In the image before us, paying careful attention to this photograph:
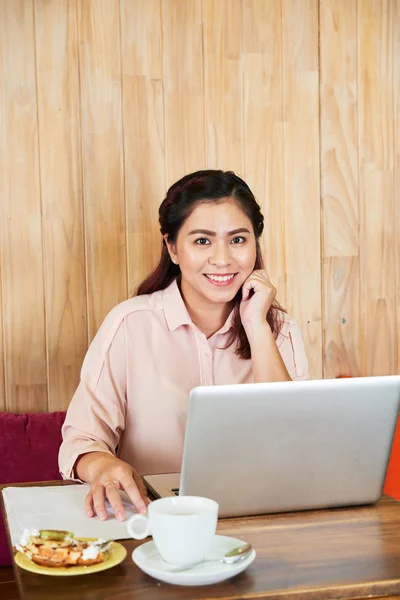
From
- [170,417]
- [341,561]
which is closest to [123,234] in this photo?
[170,417]

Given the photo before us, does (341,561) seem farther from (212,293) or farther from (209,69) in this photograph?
(209,69)

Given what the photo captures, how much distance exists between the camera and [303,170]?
2.76 m

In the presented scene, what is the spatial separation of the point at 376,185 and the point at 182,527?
202 cm

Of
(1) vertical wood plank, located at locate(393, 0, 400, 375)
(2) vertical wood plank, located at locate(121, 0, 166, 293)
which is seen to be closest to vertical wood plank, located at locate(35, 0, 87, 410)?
(2) vertical wood plank, located at locate(121, 0, 166, 293)

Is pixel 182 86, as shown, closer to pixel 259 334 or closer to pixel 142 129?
pixel 142 129

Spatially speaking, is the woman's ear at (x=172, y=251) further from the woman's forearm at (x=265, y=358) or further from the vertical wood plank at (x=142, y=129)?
the vertical wood plank at (x=142, y=129)

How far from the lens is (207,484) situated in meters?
1.27

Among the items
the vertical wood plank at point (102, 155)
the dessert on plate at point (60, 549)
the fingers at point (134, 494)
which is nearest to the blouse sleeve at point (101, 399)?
the fingers at point (134, 494)

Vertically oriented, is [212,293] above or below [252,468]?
above

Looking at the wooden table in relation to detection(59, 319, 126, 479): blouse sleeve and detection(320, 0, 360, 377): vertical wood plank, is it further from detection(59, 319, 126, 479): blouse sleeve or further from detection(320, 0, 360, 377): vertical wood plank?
detection(320, 0, 360, 377): vertical wood plank

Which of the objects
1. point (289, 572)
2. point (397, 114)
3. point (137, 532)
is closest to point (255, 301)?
point (137, 532)

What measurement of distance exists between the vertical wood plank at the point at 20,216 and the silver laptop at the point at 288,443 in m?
1.39

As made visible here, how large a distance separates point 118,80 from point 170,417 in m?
1.21

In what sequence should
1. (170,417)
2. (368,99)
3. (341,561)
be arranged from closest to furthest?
(341,561)
(170,417)
(368,99)
